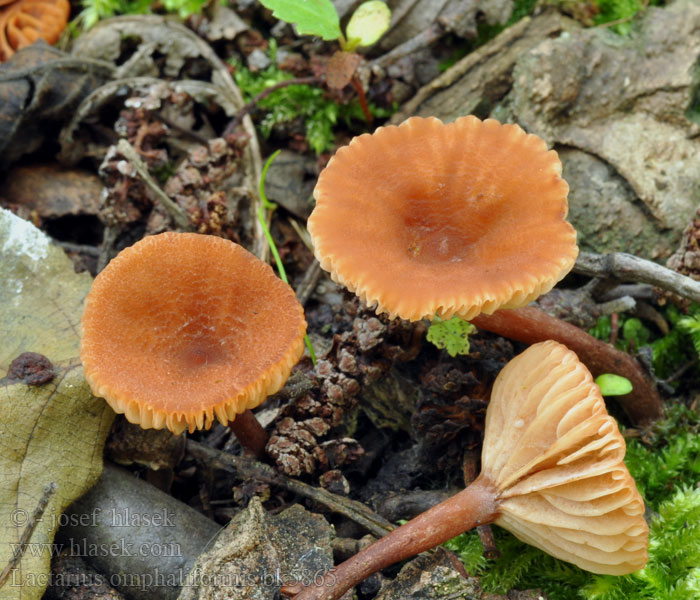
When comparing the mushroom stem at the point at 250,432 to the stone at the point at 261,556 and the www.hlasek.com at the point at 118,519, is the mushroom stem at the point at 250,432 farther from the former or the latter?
the www.hlasek.com at the point at 118,519

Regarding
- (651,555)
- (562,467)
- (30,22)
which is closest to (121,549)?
(562,467)

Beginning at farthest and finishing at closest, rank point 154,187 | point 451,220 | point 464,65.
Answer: point 464,65 < point 154,187 < point 451,220

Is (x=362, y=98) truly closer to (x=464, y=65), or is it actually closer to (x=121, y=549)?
(x=464, y=65)

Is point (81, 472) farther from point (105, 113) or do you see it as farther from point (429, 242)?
point (105, 113)

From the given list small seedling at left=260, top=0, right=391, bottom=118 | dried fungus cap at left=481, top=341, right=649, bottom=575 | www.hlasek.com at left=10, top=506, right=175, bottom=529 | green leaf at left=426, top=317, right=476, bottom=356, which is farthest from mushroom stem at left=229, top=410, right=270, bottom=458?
small seedling at left=260, top=0, right=391, bottom=118

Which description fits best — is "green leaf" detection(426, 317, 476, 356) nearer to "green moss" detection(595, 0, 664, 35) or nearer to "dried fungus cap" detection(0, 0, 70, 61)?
"green moss" detection(595, 0, 664, 35)
